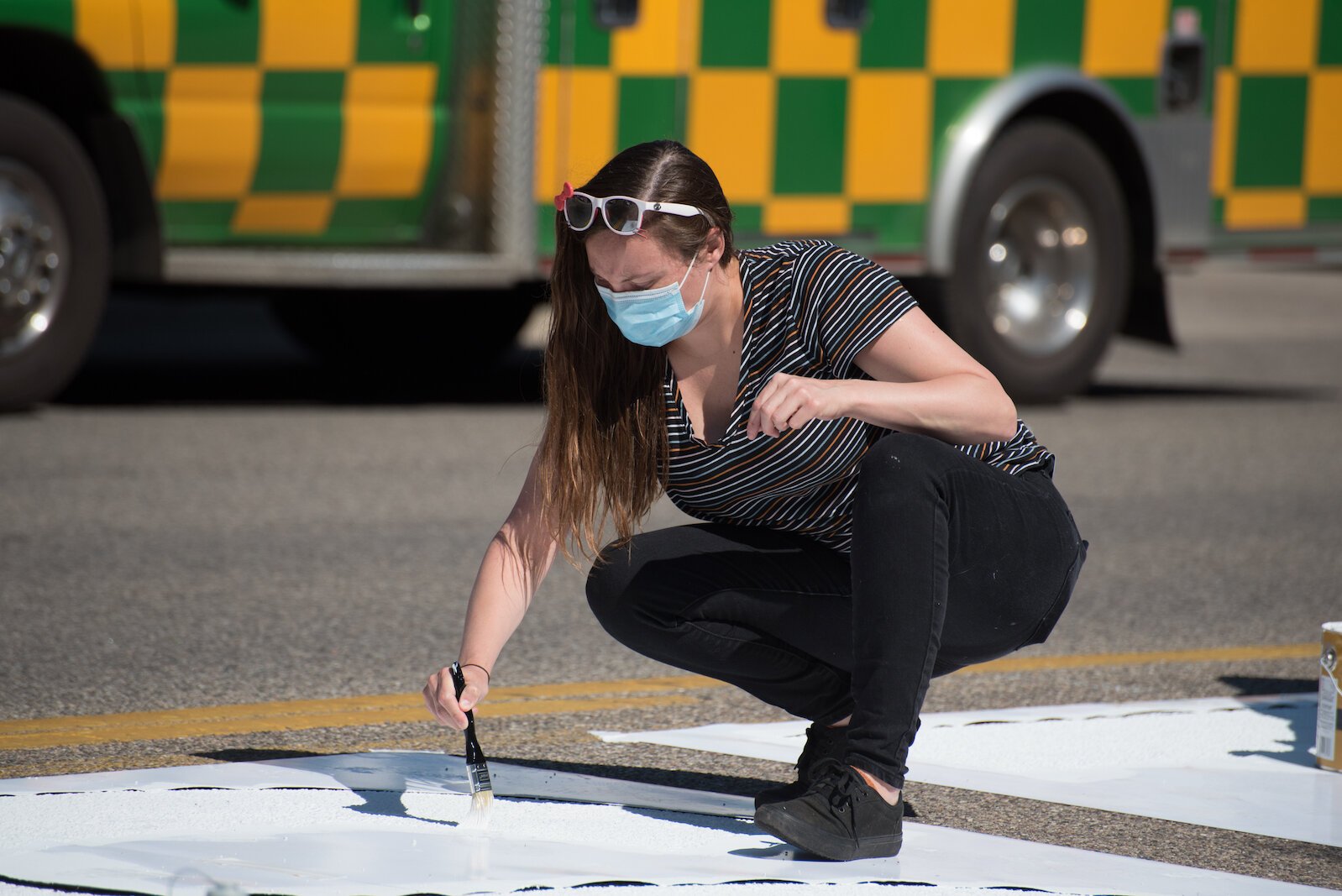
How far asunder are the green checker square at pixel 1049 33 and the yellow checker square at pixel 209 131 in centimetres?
289

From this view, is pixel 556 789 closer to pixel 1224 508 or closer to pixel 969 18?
pixel 1224 508

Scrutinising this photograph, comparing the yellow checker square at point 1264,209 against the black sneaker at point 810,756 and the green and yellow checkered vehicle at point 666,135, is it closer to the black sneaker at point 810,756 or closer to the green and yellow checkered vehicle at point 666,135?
the green and yellow checkered vehicle at point 666,135

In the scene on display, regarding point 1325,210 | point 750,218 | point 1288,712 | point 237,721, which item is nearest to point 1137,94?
point 1325,210

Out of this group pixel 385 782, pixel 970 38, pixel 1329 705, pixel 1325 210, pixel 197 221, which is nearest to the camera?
pixel 385 782

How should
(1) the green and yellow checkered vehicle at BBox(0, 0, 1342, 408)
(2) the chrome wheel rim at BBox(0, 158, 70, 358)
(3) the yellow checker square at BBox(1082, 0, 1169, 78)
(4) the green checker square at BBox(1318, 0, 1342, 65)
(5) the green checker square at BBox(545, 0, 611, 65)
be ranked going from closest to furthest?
(2) the chrome wheel rim at BBox(0, 158, 70, 358) → (1) the green and yellow checkered vehicle at BBox(0, 0, 1342, 408) → (5) the green checker square at BBox(545, 0, 611, 65) → (3) the yellow checker square at BBox(1082, 0, 1169, 78) → (4) the green checker square at BBox(1318, 0, 1342, 65)

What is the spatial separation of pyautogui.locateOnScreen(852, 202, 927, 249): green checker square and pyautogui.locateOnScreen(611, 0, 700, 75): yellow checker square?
899mm

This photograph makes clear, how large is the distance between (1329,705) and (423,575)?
7.14 feet

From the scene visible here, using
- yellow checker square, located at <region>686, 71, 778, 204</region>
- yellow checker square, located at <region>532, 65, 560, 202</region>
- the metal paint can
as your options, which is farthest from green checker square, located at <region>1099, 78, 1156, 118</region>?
the metal paint can

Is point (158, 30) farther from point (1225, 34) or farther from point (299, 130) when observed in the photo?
point (1225, 34)

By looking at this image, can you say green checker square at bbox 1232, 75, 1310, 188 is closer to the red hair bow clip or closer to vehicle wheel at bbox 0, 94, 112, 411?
vehicle wheel at bbox 0, 94, 112, 411

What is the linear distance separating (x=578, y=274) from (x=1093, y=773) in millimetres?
1124

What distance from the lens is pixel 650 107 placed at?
706 centimetres

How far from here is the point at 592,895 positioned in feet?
8.12

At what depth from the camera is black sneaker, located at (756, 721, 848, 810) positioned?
2.84m
